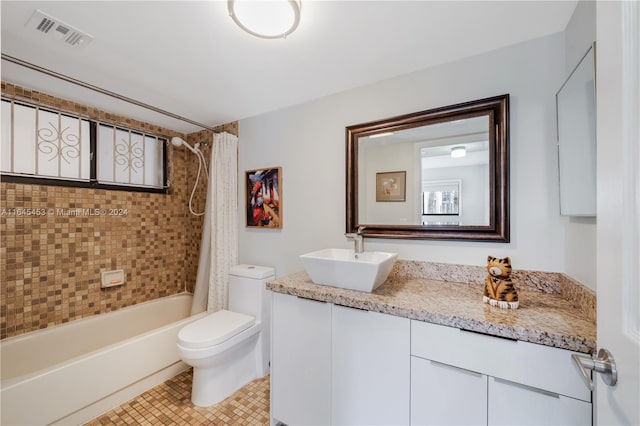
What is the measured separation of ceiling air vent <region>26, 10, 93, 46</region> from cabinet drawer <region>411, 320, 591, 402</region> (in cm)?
223

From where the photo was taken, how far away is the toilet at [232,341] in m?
1.70

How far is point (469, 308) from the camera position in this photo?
1.15 metres

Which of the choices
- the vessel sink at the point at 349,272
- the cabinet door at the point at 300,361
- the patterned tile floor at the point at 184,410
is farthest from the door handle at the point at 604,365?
the patterned tile floor at the point at 184,410

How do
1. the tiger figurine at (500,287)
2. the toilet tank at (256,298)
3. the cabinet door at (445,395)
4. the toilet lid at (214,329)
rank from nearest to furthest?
the cabinet door at (445,395), the tiger figurine at (500,287), the toilet lid at (214,329), the toilet tank at (256,298)

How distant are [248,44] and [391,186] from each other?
125 centimetres

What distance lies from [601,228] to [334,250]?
1.43m

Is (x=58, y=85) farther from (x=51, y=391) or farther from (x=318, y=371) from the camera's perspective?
(x=318, y=371)

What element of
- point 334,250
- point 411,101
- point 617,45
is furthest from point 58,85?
point 617,45

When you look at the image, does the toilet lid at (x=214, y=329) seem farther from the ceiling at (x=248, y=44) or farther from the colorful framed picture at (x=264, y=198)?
the ceiling at (x=248, y=44)

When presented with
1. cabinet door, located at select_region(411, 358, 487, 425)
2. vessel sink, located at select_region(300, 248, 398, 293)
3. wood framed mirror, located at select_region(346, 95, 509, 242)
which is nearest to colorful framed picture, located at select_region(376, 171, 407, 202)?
wood framed mirror, located at select_region(346, 95, 509, 242)

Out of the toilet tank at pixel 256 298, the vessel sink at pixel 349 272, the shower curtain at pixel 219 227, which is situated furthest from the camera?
the shower curtain at pixel 219 227

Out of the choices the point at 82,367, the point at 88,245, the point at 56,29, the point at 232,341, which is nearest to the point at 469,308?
the point at 232,341

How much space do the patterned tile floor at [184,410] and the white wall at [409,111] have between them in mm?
941

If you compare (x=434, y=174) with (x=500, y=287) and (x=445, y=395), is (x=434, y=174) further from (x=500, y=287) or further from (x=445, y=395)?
A: (x=445, y=395)
